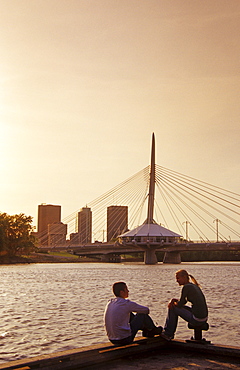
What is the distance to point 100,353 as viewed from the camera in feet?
28.8

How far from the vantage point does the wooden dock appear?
314 inches

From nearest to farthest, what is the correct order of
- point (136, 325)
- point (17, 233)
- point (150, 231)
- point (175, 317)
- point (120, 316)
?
point (120, 316) → point (136, 325) → point (175, 317) → point (17, 233) → point (150, 231)

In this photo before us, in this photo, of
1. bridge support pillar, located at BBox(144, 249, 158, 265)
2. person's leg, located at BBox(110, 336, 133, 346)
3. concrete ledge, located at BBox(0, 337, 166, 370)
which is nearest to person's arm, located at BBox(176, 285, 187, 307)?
concrete ledge, located at BBox(0, 337, 166, 370)

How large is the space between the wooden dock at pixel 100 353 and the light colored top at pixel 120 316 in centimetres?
28

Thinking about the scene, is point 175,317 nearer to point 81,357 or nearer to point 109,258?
point 81,357

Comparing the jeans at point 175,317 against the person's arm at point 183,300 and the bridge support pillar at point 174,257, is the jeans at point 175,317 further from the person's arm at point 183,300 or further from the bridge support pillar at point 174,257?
the bridge support pillar at point 174,257

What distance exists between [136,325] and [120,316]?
0.48 m

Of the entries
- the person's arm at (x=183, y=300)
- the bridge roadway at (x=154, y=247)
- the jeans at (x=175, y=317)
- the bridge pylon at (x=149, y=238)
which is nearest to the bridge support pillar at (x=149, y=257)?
the bridge pylon at (x=149, y=238)

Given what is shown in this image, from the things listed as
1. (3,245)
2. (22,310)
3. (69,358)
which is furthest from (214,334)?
(3,245)

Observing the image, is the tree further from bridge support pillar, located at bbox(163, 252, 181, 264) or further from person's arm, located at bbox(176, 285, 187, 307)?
person's arm, located at bbox(176, 285, 187, 307)

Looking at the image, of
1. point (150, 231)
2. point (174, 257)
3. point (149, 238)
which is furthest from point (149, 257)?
point (150, 231)

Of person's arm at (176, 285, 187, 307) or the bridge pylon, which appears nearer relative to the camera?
person's arm at (176, 285, 187, 307)

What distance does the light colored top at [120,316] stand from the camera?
30.8 ft

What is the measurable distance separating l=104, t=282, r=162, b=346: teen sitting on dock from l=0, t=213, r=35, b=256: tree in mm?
97560
